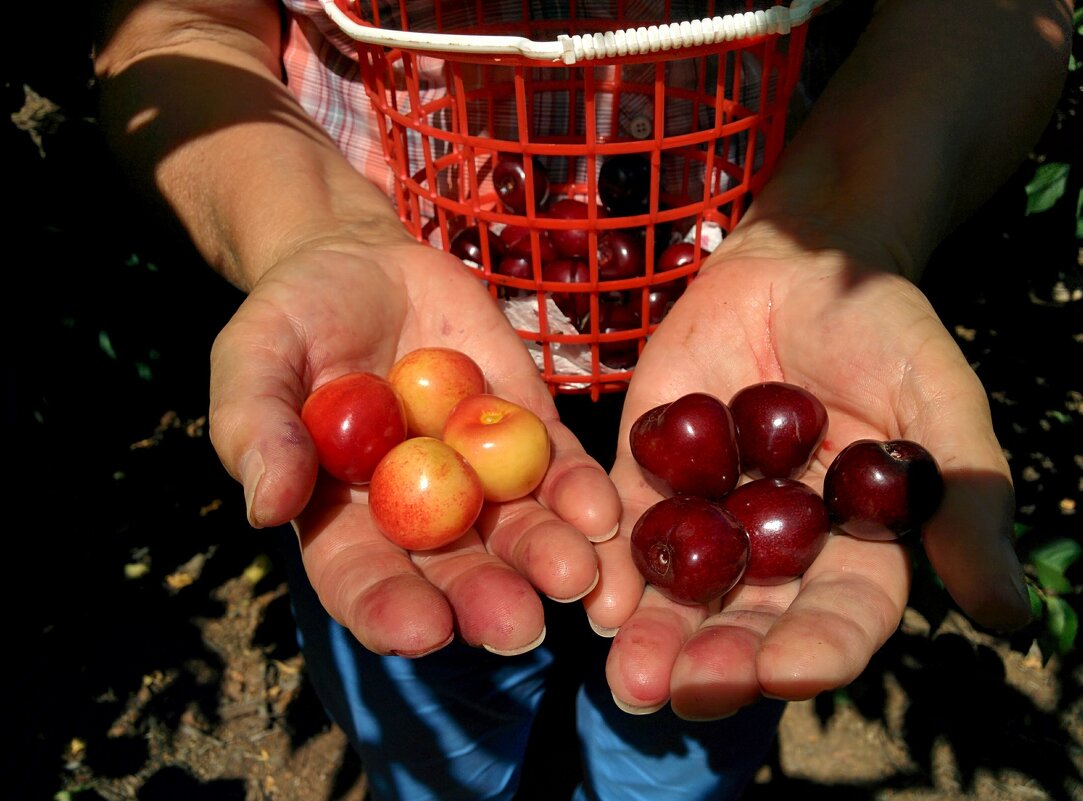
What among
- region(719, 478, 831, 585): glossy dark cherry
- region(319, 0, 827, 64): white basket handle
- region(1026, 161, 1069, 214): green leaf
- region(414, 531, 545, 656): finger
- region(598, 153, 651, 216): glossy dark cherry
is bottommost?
region(719, 478, 831, 585): glossy dark cherry

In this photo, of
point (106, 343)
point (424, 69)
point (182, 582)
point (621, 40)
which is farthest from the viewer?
point (182, 582)

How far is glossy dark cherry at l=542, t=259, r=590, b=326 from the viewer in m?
2.98

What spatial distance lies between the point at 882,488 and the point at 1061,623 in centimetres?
114

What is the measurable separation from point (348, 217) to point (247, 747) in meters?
2.52

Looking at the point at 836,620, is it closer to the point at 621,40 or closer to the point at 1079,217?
the point at 621,40

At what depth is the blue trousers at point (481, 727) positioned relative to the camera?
284 centimetres

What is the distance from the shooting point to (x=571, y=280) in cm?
300

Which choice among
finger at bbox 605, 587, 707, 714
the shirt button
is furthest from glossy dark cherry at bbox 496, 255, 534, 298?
finger at bbox 605, 587, 707, 714

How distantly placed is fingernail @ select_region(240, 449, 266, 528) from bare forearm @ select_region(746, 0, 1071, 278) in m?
1.66

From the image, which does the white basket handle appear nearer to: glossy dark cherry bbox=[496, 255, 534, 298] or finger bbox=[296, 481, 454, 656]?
glossy dark cherry bbox=[496, 255, 534, 298]

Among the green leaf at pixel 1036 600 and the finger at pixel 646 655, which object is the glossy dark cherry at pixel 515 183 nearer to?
the finger at pixel 646 655

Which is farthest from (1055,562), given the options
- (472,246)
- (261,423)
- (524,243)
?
(261,423)

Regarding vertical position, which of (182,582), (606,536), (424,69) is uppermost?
(424,69)

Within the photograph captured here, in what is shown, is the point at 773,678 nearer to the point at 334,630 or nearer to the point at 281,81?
the point at 334,630
